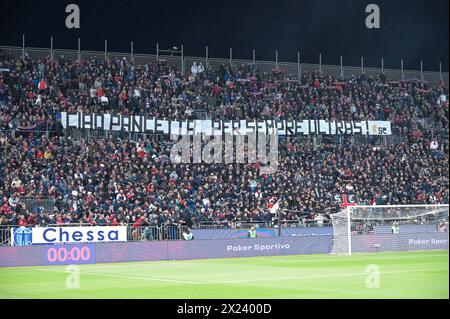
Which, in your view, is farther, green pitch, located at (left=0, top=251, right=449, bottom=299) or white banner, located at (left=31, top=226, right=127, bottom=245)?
white banner, located at (left=31, top=226, right=127, bottom=245)

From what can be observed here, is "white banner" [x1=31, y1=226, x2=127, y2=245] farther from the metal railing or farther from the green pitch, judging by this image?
the metal railing

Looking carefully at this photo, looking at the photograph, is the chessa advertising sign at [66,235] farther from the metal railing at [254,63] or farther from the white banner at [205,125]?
the metal railing at [254,63]

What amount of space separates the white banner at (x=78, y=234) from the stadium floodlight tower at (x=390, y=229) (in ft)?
36.4

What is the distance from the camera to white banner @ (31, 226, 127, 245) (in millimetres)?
34906

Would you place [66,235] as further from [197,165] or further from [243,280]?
[243,280]

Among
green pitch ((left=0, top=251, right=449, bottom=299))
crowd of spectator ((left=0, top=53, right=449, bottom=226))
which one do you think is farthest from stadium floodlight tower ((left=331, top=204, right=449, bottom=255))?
green pitch ((left=0, top=251, right=449, bottom=299))

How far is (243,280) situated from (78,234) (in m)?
15.5

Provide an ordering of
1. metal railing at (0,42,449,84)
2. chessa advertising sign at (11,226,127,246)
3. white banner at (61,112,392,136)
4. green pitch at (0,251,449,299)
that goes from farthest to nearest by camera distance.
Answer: metal railing at (0,42,449,84) → white banner at (61,112,392,136) → chessa advertising sign at (11,226,127,246) → green pitch at (0,251,449,299)

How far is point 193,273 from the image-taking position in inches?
1000

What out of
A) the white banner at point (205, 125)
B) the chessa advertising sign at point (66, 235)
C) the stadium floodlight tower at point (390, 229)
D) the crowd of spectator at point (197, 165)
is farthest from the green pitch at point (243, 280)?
the white banner at point (205, 125)

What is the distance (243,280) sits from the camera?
72.6ft

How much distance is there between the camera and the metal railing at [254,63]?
2013 inches

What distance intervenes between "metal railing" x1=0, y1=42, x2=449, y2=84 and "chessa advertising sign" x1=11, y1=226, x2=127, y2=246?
1842 centimetres

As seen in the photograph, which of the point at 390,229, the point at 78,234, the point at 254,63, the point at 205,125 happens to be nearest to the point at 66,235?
the point at 78,234
